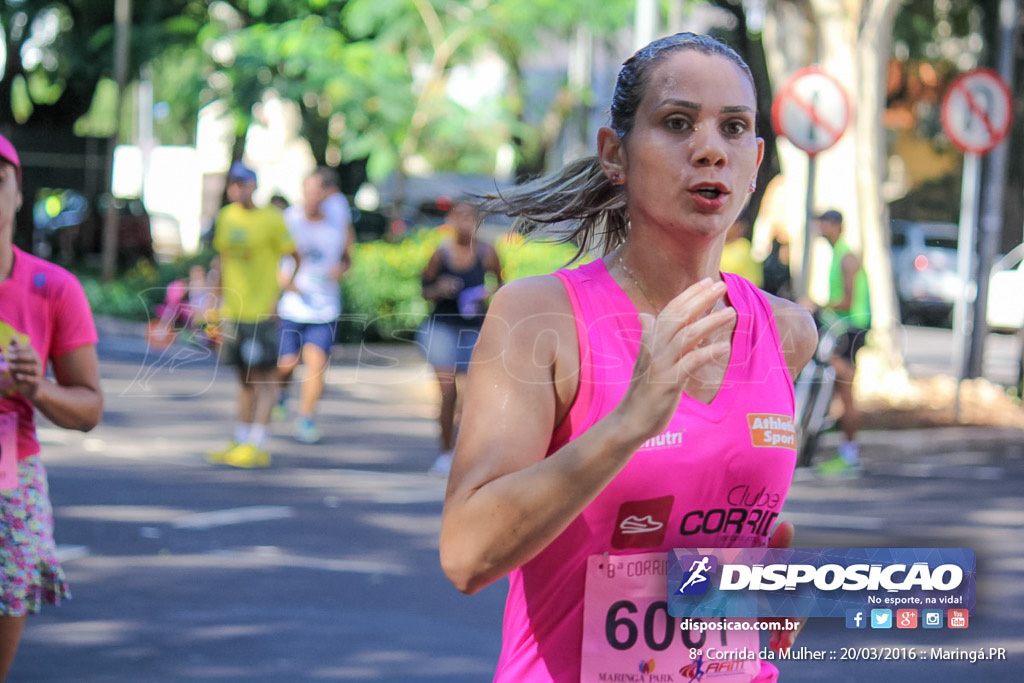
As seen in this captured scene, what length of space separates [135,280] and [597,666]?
22197mm

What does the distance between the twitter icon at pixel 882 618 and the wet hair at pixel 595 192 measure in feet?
2.66

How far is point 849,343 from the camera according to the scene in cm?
1133

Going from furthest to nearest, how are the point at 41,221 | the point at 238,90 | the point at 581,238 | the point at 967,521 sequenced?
the point at 41,221 < the point at 238,90 < the point at 967,521 < the point at 581,238

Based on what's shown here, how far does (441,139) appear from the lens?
21.9 meters

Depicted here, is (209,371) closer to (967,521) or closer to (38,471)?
(967,521)

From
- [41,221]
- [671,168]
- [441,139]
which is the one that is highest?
[671,168]

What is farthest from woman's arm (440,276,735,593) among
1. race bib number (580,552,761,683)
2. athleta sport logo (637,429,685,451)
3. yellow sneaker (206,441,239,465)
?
yellow sneaker (206,441,239,465)

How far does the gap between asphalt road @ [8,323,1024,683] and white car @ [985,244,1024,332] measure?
1203cm

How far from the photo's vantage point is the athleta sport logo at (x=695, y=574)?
7.53ft

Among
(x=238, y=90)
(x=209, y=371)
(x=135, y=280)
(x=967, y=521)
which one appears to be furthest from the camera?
(x=135, y=280)

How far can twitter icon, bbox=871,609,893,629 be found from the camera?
2.36m

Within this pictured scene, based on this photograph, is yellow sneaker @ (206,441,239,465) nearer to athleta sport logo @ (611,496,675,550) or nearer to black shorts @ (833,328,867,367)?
black shorts @ (833,328,867,367)

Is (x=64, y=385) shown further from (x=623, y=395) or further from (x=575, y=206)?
(x=623, y=395)

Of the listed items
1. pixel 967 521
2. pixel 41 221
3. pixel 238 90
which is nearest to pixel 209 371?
pixel 238 90
